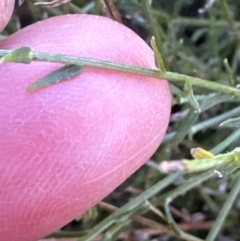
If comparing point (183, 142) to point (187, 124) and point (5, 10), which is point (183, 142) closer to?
point (187, 124)

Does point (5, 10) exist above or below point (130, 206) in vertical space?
above

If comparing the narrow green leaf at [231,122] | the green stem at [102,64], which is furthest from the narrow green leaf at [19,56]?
the narrow green leaf at [231,122]

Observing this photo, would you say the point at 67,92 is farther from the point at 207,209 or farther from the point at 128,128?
the point at 207,209

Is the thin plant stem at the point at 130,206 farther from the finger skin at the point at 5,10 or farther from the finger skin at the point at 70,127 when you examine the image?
the finger skin at the point at 5,10

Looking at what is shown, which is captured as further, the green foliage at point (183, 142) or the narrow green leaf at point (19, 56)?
the green foliage at point (183, 142)

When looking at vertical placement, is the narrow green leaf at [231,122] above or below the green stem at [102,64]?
below

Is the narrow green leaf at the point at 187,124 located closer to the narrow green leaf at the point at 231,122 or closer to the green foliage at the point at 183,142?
the green foliage at the point at 183,142

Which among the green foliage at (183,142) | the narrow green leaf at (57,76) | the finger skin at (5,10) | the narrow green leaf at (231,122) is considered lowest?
the green foliage at (183,142)

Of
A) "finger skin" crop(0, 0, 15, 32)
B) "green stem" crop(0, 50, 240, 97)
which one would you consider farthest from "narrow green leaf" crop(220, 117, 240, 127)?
"finger skin" crop(0, 0, 15, 32)

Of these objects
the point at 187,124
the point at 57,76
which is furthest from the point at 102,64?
the point at 187,124
